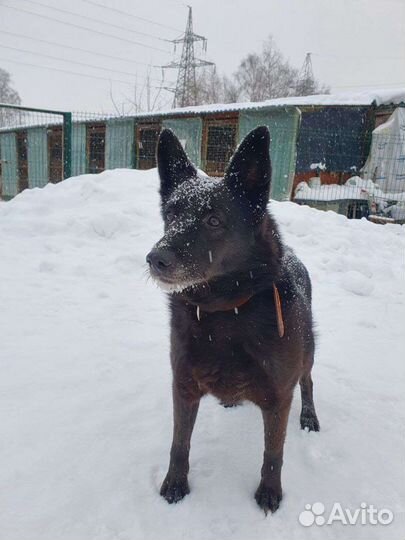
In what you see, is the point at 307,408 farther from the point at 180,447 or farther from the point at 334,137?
the point at 334,137

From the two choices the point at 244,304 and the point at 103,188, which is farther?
the point at 103,188

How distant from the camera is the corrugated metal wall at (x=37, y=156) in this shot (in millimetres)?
16922

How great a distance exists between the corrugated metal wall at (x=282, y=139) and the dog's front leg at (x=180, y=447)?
9973 millimetres

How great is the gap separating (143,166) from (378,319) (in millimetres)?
12724

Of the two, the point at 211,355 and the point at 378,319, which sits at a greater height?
the point at 211,355

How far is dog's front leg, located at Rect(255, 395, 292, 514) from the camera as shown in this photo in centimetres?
159

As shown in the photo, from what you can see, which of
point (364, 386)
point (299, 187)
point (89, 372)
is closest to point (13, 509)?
point (89, 372)

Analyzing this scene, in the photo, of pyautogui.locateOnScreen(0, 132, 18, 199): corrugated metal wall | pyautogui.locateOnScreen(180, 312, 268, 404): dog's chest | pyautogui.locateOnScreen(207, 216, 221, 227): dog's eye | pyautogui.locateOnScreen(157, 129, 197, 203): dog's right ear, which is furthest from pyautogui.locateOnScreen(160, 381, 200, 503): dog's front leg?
pyautogui.locateOnScreen(0, 132, 18, 199): corrugated metal wall

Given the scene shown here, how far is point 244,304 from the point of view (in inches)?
64.2

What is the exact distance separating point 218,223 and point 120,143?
14.7 metres

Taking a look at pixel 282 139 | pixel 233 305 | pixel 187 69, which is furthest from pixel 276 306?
pixel 187 69

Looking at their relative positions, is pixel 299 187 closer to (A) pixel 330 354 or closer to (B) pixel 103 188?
(B) pixel 103 188

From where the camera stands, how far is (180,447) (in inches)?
65.6

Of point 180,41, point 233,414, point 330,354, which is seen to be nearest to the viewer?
point 233,414
